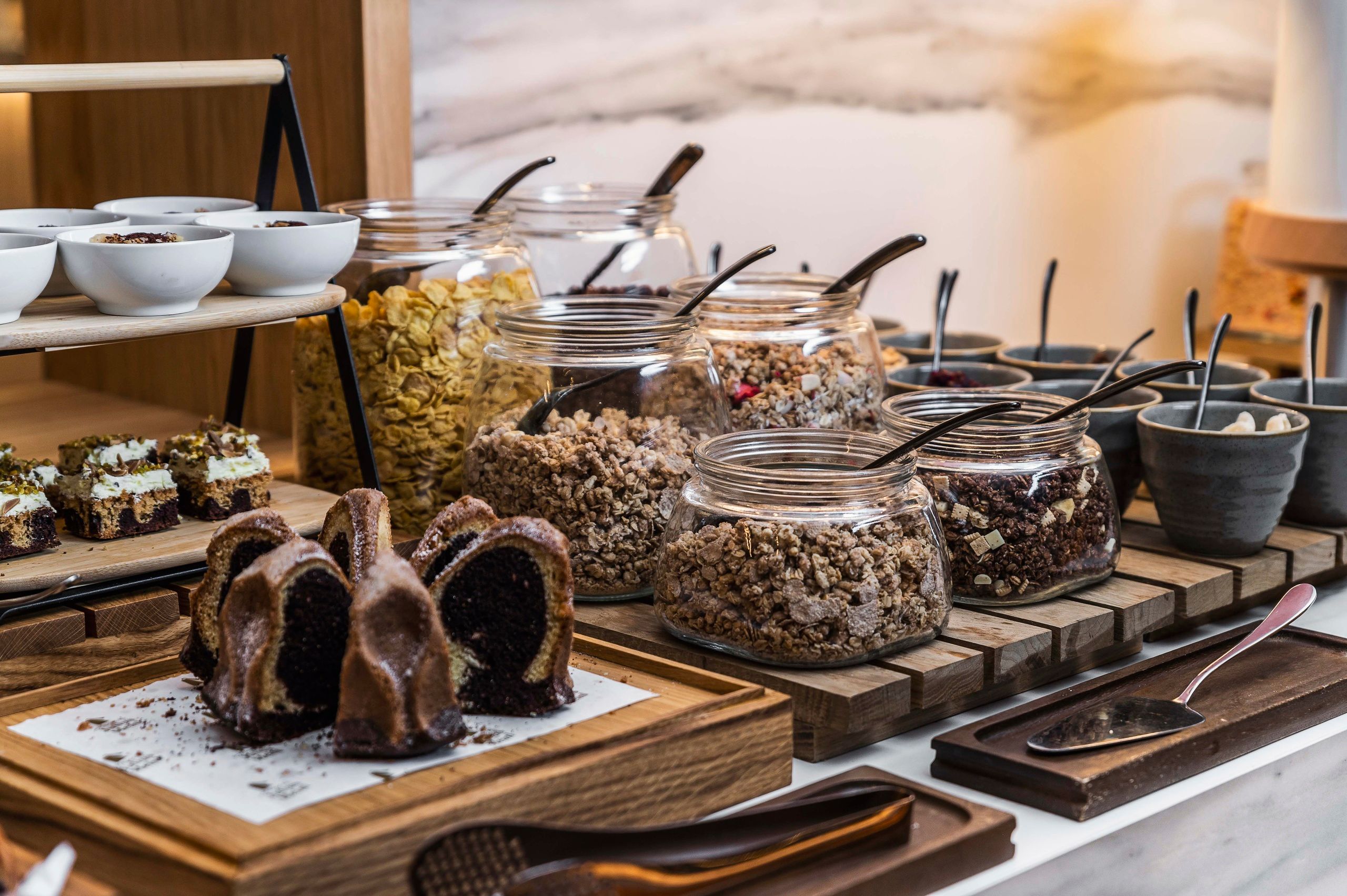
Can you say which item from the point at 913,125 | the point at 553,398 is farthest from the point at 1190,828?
the point at 913,125

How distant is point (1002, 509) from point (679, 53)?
1.00 meters

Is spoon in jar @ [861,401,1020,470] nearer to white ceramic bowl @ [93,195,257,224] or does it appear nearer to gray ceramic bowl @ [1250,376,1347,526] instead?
gray ceramic bowl @ [1250,376,1347,526]

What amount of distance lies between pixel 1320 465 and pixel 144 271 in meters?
1.04

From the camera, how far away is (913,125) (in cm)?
219

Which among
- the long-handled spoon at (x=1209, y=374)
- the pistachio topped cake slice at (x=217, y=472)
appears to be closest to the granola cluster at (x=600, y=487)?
the pistachio topped cake slice at (x=217, y=472)

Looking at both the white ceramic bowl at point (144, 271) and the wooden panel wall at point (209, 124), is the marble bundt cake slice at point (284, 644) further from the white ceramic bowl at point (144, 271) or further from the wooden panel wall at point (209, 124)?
the wooden panel wall at point (209, 124)

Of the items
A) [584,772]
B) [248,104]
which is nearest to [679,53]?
[248,104]

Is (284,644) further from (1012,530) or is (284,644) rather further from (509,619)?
(1012,530)

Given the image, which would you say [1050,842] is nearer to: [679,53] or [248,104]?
[248,104]

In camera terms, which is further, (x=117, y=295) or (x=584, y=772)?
(x=117, y=295)

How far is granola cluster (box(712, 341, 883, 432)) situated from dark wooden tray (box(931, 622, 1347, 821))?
34cm

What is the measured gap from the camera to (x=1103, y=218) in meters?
2.49

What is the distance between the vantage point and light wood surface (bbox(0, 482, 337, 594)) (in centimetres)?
104

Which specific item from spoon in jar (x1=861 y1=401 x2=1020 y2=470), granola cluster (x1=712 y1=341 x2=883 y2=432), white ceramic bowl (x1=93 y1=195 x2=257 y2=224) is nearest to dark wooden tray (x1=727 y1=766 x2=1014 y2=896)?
spoon in jar (x1=861 y1=401 x2=1020 y2=470)
